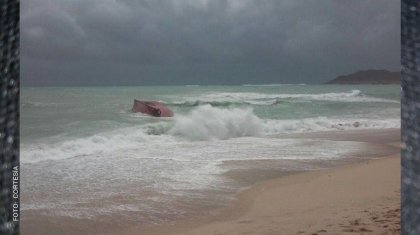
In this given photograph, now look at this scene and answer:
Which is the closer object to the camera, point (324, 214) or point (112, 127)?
point (324, 214)

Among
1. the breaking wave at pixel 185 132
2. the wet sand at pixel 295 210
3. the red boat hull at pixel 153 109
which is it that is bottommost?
the wet sand at pixel 295 210

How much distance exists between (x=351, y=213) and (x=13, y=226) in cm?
240

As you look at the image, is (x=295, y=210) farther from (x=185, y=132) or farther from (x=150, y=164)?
(x=185, y=132)

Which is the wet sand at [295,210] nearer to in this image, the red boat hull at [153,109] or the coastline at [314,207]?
the coastline at [314,207]

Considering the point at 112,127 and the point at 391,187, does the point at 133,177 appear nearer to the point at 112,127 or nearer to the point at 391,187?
the point at 391,187

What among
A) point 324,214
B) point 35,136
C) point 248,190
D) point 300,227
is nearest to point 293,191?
point 248,190

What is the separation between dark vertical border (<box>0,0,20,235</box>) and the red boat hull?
535 inches

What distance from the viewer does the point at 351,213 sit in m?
3.00

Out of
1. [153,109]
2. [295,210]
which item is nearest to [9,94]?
[295,210]

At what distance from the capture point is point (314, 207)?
342cm

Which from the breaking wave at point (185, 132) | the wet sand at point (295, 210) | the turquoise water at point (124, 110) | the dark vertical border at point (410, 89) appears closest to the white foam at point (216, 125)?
the breaking wave at point (185, 132)

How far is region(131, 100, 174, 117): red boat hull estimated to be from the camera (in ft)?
49.3

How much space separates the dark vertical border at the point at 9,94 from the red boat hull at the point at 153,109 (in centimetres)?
1360

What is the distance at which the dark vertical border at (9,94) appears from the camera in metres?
1.00
